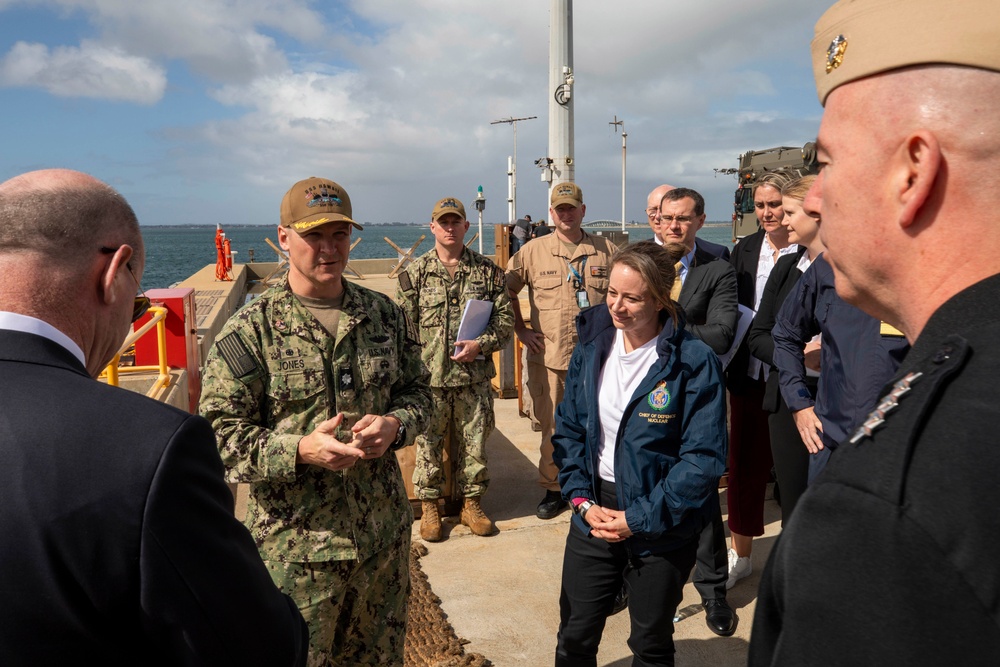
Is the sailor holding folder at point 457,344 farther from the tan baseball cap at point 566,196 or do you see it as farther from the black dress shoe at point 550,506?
the tan baseball cap at point 566,196

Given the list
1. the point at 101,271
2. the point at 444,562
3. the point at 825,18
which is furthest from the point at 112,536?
the point at 444,562

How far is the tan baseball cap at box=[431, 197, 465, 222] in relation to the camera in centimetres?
542

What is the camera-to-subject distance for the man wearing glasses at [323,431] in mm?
2545

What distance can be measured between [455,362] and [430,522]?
1.12 metres

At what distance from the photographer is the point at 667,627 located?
2689 millimetres

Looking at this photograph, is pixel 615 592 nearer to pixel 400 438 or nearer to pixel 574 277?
pixel 400 438

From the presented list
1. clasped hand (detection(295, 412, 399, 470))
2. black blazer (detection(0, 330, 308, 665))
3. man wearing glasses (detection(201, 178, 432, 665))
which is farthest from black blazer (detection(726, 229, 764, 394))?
black blazer (detection(0, 330, 308, 665))

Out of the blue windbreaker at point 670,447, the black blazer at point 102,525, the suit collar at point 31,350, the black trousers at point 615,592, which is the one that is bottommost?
the black trousers at point 615,592

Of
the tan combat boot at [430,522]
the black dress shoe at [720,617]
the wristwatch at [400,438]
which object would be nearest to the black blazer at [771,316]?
the black dress shoe at [720,617]

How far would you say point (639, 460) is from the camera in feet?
8.86

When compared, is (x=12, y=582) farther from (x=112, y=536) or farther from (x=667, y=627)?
(x=667, y=627)

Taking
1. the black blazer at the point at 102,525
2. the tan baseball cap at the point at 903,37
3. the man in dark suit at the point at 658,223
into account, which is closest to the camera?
the tan baseball cap at the point at 903,37

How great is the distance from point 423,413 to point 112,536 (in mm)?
1834

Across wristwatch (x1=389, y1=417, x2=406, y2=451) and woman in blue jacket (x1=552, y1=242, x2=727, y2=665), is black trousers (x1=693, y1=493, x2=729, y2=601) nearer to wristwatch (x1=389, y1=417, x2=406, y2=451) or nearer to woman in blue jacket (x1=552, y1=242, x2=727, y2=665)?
woman in blue jacket (x1=552, y1=242, x2=727, y2=665)
